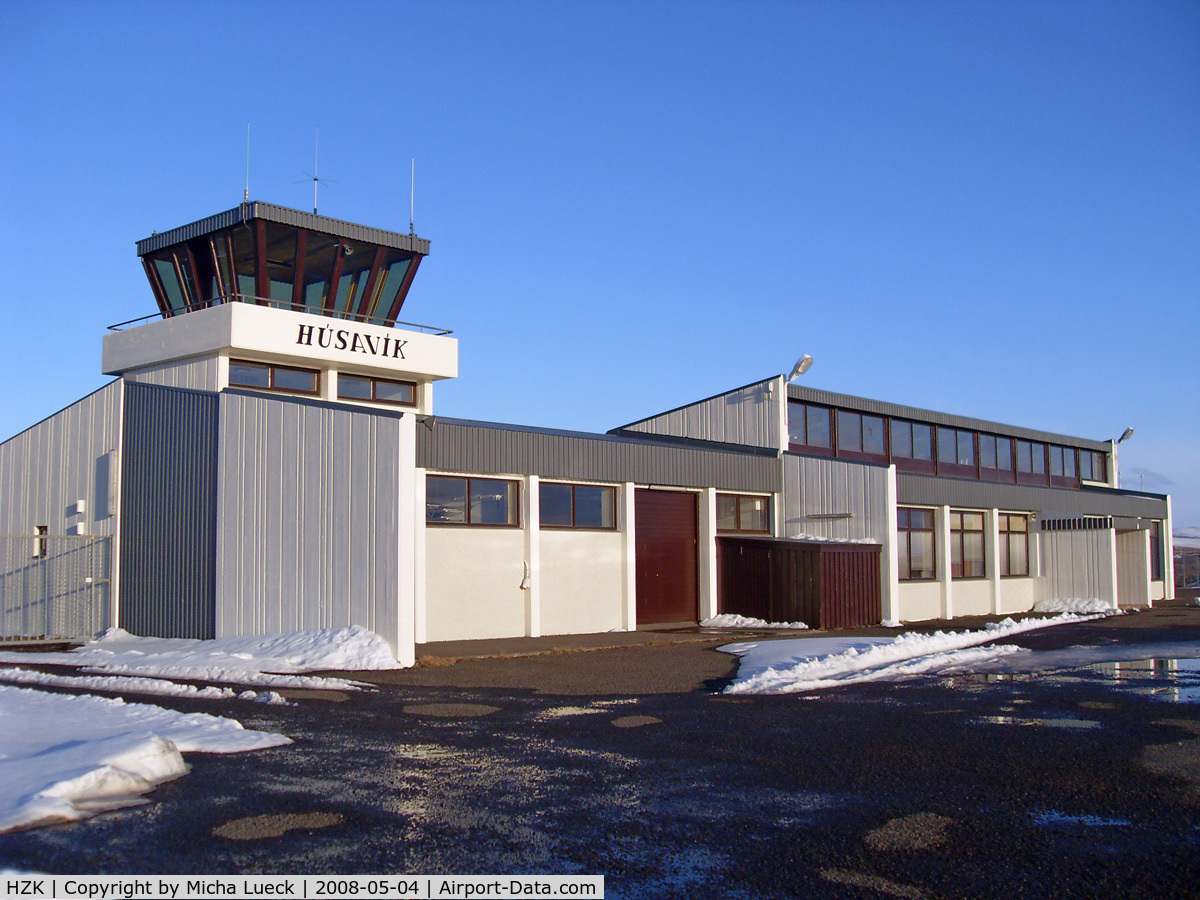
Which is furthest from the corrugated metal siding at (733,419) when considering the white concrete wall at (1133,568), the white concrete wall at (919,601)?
the white concrete wall at (1133,568)

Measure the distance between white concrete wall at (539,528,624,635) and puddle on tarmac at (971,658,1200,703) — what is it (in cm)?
929

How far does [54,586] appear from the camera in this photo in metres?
20.4

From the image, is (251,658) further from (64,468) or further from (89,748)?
(64,468)

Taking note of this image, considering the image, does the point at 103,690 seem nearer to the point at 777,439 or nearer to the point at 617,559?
the point at 617,559

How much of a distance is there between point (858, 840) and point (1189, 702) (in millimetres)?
7233

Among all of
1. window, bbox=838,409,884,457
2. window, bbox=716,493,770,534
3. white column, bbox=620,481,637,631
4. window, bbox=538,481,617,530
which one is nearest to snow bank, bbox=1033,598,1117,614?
window, bbox=838,409,884,457

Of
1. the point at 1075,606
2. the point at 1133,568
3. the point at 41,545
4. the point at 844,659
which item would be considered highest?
the point at 41,545

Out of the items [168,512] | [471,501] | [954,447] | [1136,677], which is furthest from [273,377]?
[954,447]

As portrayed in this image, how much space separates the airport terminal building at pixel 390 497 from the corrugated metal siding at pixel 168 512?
0.05 m

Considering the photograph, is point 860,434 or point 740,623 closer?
point 740,623

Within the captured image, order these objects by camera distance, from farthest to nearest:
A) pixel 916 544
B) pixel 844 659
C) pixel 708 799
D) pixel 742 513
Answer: pixel 916 544 < pixel 742 513 < pixel 844 659 < pixel 708 799

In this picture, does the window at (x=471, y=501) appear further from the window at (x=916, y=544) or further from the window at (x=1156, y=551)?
the window at (x=1156, y=551)

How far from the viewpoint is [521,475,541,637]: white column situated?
2027 centimetres

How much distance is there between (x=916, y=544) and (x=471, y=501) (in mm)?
14978
